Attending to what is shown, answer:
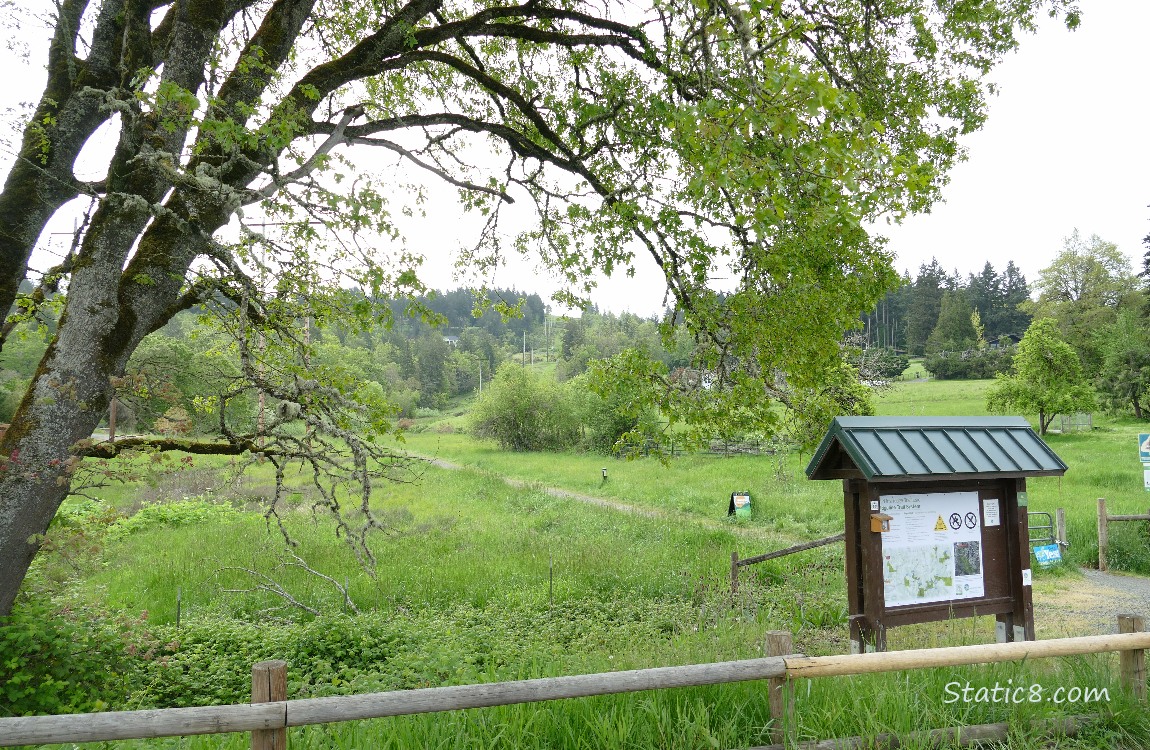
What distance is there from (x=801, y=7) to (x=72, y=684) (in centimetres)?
990

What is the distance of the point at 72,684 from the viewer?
17.7 ft

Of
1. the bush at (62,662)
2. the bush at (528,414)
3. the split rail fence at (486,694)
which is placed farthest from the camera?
the bush at (528,414)

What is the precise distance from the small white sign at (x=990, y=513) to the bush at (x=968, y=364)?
67220 mm

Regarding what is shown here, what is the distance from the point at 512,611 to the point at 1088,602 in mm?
9008

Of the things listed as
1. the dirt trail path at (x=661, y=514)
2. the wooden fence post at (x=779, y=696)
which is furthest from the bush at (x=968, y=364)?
the wooden fence post at (x=779, y=696)

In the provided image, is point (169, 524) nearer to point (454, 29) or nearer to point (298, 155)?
point (298, 155)

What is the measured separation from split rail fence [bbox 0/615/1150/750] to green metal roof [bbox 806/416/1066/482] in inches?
68.4

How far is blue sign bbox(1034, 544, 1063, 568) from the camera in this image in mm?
11898

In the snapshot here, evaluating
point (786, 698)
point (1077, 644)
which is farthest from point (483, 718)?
point (1077, 644)

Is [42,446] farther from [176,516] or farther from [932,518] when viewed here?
[176,516]

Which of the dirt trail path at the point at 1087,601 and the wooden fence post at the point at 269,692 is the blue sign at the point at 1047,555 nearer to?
the dirt trail path at the point at 1087,601

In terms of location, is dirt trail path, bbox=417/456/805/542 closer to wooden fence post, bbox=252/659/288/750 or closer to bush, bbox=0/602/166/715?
bush, bbox=0/602/166/715

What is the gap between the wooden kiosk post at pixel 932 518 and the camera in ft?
18.8

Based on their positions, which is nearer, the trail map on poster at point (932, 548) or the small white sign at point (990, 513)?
the trail map on poster at point (932, 548)
